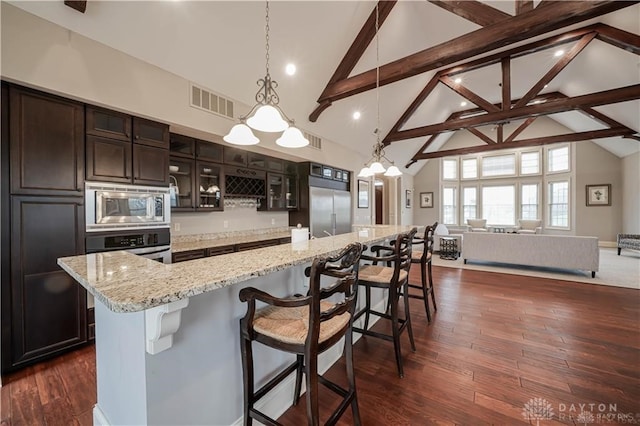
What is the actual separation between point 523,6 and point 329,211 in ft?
13.4

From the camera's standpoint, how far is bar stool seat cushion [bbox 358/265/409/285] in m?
2.23

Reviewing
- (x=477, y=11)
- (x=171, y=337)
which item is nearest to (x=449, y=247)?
(x=477, y=11)

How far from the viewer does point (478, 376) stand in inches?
81.0

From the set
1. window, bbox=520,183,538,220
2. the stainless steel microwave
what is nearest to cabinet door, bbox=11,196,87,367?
the stainless steel microwave

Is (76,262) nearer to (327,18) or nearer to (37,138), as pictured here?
(37,138)

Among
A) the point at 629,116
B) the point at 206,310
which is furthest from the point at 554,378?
the point at 629,116

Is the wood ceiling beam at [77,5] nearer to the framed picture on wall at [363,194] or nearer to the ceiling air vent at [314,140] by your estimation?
the ceiling air vent at [314,140]

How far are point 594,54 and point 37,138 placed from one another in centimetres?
861

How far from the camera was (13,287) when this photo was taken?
206 centimetres

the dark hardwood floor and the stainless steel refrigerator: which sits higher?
the stainless steel refrigerator

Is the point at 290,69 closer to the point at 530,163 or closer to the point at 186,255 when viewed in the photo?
the point at 186,255

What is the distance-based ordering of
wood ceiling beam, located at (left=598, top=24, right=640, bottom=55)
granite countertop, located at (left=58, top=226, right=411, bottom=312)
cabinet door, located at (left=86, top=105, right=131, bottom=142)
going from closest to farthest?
1. granite countertop, located at (left=58, top=226, right=411, bottom=312)
2. cabinet door, located at (left=86, top=105, right=131, bottom=142)
3. wood ceiling beam, located at (left=598, top=24, right=640, bottom=55)

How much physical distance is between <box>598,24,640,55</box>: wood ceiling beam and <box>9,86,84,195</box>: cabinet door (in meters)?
7.27

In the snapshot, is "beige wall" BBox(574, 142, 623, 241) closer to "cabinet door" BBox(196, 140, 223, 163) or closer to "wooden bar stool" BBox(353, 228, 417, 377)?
"wooden bar stool" BBox(353, 228, 417, 377)
